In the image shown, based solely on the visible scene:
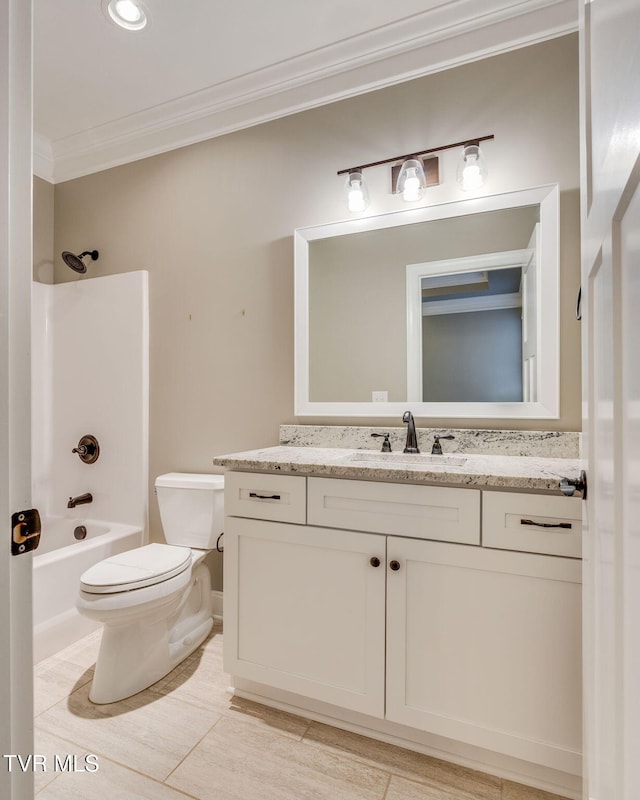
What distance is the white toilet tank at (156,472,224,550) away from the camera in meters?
2.03

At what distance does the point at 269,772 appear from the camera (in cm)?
127

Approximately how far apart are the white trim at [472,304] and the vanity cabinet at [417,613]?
83 centimetres

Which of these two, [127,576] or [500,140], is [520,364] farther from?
[127,576]

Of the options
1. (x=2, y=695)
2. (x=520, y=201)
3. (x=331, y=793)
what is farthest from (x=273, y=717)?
(x=520, y=201)

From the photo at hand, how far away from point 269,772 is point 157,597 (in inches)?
26.5

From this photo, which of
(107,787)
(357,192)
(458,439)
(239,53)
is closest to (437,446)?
(458,439)

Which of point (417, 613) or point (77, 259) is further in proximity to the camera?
point (77, 259)

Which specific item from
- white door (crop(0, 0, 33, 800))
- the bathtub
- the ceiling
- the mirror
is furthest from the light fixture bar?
the bathtub

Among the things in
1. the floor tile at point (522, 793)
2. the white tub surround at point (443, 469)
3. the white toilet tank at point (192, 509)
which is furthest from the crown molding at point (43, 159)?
the floor tile at point (522, 793)

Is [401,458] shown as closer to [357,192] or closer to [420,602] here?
[420,602]

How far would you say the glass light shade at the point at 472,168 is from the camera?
1659mm

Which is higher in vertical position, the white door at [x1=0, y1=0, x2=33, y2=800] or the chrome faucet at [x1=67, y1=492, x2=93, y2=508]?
the white door at [x1=0, y1=0, x2=33, y2=800]

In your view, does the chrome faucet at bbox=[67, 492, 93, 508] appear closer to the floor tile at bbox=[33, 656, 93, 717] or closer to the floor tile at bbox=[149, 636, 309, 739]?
the floor tile at bbox=[33, 656, 93, 717]

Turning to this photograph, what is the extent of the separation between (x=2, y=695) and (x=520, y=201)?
2.01 m
